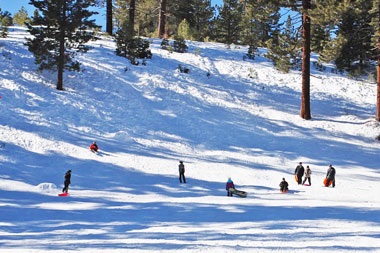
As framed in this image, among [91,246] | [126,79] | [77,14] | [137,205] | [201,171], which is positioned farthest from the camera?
[126,79]

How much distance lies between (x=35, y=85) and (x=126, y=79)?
6.91 m

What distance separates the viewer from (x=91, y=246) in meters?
6.27

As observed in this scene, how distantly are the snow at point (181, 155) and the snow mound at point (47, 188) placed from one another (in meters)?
0.04

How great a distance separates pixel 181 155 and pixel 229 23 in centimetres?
3344

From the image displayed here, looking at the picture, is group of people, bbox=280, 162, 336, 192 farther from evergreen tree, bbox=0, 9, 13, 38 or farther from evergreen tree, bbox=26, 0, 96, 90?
evergreen tree, bbox=0, 9, 13, 38

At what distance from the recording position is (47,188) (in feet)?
40.9

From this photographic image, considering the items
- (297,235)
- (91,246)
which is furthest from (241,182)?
(91,246)

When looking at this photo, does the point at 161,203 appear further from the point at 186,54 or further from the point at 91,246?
the point at 186,54

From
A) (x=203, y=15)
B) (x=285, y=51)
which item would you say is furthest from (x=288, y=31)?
(x=203, y=15)

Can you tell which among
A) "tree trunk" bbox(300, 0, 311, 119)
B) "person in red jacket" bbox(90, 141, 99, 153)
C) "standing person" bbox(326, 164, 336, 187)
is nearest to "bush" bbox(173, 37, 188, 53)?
"tree trunk" bbox(300, 0, 311, 119)

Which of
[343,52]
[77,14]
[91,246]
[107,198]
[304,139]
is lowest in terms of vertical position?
[107,198]

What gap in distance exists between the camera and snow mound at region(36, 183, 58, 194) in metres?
12.3

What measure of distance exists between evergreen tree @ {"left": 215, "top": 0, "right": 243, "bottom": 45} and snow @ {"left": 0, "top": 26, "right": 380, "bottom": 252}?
14.8 metres

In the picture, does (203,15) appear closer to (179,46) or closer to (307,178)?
(179,46)
